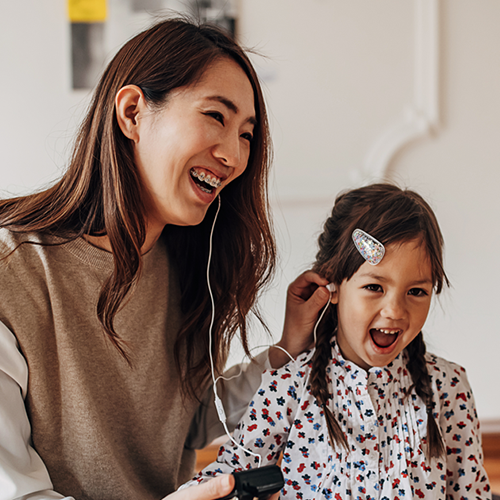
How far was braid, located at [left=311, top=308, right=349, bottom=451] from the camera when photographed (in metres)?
0.97

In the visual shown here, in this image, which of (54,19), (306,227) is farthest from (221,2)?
(306,227)

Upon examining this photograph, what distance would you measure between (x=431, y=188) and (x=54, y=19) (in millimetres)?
1548

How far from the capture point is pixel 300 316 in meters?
1.09

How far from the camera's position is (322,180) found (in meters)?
1.95

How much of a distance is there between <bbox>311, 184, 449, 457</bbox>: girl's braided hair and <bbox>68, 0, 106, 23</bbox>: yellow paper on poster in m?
1.26

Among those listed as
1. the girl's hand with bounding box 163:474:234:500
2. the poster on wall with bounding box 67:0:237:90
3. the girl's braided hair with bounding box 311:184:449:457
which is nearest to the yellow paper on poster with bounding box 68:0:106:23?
the poster on wall with bounding box 67:0:237:90

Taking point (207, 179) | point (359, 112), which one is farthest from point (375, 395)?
point (359, 112)

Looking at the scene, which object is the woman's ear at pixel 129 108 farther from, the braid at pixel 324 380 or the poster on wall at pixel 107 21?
the poster on wall at pixel 107 21

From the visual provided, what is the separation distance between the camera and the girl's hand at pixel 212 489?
2.38 ft

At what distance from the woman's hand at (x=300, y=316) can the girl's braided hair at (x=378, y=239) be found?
3 cm

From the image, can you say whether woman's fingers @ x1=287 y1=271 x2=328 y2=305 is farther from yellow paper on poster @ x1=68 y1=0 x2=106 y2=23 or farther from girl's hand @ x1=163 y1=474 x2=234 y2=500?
yellow paper on poster @ x1=68 y1=0 x2=106 y2=23

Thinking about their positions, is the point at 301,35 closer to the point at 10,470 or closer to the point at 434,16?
the point at 434,16

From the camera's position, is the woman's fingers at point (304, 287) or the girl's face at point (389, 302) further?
the woman's fingers at point (304, 287)

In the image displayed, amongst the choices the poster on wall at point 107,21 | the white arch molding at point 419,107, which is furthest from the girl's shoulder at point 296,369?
the poster on wall at point 107,21
